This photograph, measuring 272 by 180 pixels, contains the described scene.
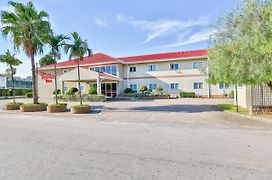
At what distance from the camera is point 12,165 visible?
5902mm

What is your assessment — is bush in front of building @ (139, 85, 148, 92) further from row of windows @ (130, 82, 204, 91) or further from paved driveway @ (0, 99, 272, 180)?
paved driveway @ (0, 99, 272, 180)

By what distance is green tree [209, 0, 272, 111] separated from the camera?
11758 millimetres

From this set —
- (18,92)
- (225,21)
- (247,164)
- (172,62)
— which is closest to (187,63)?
(172,62)

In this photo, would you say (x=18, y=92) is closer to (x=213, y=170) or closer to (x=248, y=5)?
(x=248, y=5)

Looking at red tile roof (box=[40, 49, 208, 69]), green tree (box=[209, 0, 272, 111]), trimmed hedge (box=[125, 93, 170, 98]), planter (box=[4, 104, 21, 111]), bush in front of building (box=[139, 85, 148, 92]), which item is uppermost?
red tile roof (box=[40, 49, 208, 69])

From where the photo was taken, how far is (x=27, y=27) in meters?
21.0

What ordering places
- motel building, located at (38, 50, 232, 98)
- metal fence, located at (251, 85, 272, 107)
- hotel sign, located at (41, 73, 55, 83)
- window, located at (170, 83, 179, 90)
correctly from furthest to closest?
hotel sign, located at (41, 73, 55, 83)
window, located at (170, 83, 179, 90)
motel building, located at (38, 50, 232, 98)
metal fence, located at (251, 85, 272, 107)

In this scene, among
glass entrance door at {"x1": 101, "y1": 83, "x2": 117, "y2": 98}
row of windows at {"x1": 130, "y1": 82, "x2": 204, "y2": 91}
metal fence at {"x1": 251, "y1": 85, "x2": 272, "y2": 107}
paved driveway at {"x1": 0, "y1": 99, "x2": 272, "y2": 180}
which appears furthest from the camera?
glass entrance door at {"x1": 101, "y1": 83, "x2": 117, "y2": 98}

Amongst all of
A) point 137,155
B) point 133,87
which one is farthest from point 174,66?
point 137,155

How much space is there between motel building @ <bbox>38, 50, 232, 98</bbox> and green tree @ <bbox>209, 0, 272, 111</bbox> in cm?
2115

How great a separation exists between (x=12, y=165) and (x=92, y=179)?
2.41 meters

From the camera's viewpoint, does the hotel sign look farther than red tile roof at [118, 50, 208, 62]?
Yes

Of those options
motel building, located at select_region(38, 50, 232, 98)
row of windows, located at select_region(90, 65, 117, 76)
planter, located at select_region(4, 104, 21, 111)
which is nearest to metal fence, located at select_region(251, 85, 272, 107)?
motel building, located at select_region(38, 50, 232, 98)

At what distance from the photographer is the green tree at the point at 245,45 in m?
11.8
